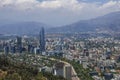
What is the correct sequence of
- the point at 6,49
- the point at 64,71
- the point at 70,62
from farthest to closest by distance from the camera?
the point at 6,49 → the point at 70,62 → the point at 64,71

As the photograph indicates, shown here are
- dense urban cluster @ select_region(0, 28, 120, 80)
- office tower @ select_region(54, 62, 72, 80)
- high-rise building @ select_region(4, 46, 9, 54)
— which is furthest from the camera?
high-rise building @ select_region(4, 46, 9, 54)

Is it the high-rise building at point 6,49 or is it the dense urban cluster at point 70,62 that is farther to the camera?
the high-rise building at point 6,49

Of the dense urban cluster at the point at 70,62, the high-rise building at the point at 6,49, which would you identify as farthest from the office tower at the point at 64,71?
the high-rise building at the point at 6,49

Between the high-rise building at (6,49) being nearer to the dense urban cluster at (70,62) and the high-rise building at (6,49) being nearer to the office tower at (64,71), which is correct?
the dense urban cluster at (70,62)

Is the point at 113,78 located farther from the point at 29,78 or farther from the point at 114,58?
the point at 114,58

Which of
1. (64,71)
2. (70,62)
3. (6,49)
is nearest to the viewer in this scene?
(64,71)

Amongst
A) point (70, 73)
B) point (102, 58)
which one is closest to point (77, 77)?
point (70, 73)

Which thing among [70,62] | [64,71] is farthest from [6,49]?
[64,71]

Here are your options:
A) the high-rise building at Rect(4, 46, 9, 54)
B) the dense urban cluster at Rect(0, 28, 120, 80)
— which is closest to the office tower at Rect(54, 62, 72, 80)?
the dense urban cluster at Rect(0, 28, 120, 80)

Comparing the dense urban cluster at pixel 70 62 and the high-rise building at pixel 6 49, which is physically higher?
the high-rise building at pixel 6 49

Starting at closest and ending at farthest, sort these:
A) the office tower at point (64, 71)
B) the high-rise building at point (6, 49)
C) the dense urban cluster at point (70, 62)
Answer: the office tower at point (64, 71) → the dense urban cluster at point (70, 62) → the high-rise building at point (6, 49)

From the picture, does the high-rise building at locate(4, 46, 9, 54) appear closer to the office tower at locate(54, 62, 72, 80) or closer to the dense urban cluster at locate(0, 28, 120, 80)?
the dense urban cluster at locate(0, 28, 120, 80)

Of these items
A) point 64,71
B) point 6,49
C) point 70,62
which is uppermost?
point 6,49

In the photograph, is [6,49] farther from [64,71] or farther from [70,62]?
[64,71]
